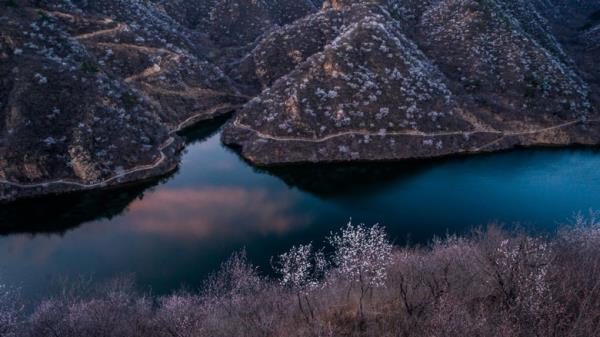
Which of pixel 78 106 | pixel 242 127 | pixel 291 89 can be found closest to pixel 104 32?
pixel 78 106

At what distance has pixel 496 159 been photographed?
67375mm

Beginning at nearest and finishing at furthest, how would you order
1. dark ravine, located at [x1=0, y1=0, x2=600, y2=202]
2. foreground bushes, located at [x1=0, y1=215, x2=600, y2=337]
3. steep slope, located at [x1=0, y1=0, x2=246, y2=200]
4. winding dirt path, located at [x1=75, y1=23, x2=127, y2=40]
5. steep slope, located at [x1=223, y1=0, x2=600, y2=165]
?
foreground bushes, located at [x1=0, y1=215, x2=600, y2=337], steep slope, located at [x1=0, y1=0, x2=246, y2=200], dark ravine, located at [x1=0, y1=0, x2=600, y2=202], steep slope, located at [x1=223, y1=0, x2=600, y2=165], winding dirt path, located at [x1=75, y1=23, x2=127, y2=40]

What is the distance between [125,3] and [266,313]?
3286 inches

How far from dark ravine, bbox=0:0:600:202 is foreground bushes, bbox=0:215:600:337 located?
31.3 meters

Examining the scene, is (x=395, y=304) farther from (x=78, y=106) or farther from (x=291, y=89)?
(x=78, y=106)

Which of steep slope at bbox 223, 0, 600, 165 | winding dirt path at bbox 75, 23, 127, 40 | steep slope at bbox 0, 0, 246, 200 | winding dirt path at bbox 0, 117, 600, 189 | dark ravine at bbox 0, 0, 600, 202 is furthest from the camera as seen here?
winding dirt path at bbox 75, 23, 127, 40

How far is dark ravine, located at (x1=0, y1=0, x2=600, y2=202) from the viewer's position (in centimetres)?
6100

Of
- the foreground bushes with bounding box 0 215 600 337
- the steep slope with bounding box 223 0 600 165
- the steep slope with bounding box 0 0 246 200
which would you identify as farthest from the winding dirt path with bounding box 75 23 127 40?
the foreground bushes with bounding box 0 215 600 337

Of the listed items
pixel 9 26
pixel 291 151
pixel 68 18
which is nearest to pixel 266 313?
pixel 291 151

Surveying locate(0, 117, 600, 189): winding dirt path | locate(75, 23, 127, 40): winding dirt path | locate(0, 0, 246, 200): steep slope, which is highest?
locate(75, 23, 127, 40): winding dirt path

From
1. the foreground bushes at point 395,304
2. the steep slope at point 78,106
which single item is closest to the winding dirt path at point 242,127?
the steep slope at point 78,106

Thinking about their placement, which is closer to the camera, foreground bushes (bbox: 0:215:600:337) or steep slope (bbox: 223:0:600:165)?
foreground bushes (bbox: 0:215:600:337)

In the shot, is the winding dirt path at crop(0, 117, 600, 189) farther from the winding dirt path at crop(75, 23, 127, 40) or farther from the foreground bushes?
the foreground bushes

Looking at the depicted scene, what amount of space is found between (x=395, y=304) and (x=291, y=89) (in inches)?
2038
